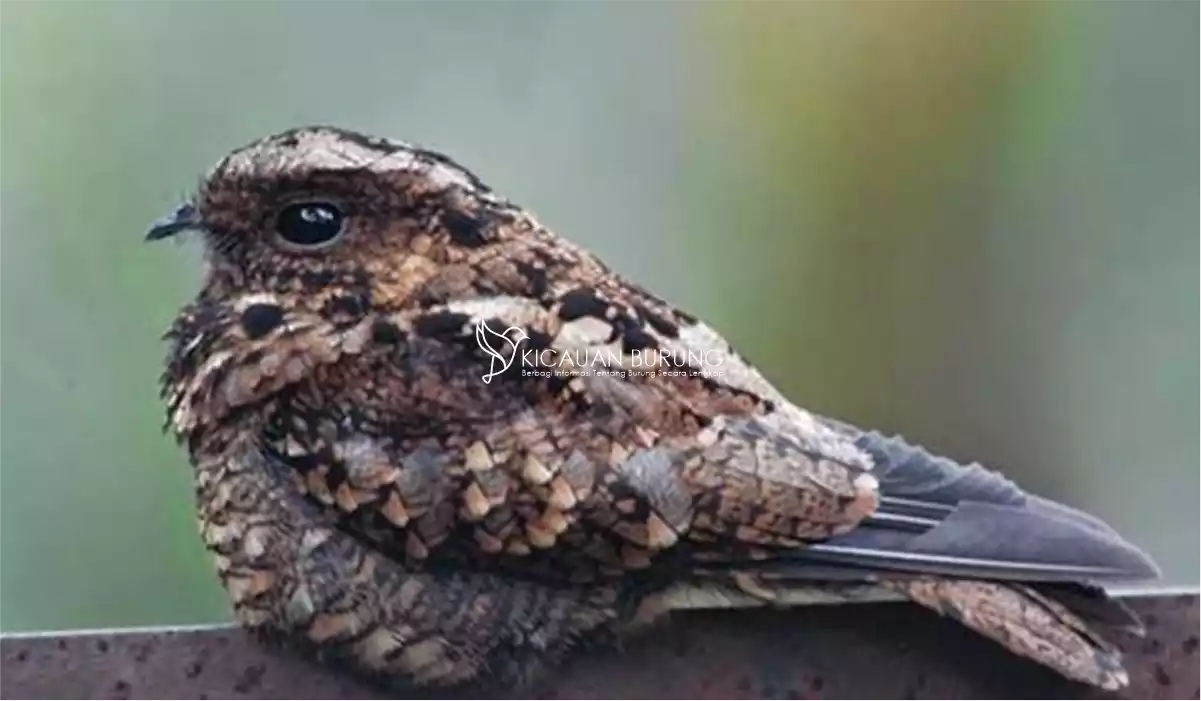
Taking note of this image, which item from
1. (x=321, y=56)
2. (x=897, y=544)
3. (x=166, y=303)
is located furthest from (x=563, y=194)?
(x=897, y=544)

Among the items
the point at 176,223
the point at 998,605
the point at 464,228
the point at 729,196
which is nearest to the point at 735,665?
the point at 998,605

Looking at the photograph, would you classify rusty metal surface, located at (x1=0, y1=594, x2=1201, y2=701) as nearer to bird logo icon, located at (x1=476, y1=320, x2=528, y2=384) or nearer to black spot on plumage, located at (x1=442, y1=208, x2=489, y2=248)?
bird logo icon, located at (x1=476, y1=320, x2=528, y2=384)

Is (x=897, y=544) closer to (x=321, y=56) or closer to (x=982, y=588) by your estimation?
(x=982, y=588)

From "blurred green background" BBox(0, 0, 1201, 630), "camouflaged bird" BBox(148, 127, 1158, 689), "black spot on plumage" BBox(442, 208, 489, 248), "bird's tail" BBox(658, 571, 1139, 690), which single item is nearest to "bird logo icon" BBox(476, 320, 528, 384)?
"camouflaged bird" BBox(148, 127, 1158, 689)

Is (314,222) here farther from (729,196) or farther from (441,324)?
(729,196)

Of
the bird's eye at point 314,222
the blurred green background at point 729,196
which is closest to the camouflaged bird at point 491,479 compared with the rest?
the bird's eye at point 314,222

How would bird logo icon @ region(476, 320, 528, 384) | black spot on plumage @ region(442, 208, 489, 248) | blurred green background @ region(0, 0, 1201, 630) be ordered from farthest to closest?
blurred green background @ region(0, 0, 1201, 630), black spot on plumage @ region(442, 208, 489, 248), bird logo icon @ region(476, 320, 528, 384)

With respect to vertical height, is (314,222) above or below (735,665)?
above
